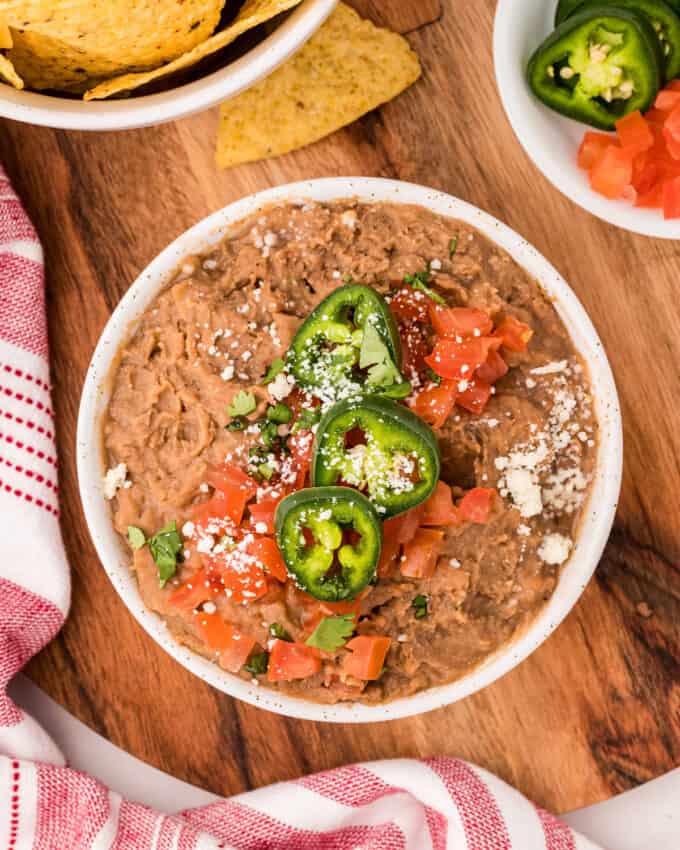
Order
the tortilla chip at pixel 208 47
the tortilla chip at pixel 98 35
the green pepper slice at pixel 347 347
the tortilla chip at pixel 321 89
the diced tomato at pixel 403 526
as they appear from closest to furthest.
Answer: the tortilla chip at pixel 98 35
the tortilla chip at pixel 208 47
the green pepper slice at pixel 347 347
the diced tomato at pixel 403 526
the tortilla chip at pixel 321 89

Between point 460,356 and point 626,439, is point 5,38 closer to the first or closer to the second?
point 460,356

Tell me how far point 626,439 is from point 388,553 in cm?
77

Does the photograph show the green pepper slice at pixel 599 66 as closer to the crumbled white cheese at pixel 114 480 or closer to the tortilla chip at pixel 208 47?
the tortilla chip at pixel 208 47

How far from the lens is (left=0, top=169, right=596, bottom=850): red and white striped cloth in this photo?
9.40ft

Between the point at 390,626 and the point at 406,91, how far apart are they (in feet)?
4.28

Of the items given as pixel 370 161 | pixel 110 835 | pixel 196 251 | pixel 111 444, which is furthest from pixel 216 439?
pixel 110 835

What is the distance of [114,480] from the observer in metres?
2.64

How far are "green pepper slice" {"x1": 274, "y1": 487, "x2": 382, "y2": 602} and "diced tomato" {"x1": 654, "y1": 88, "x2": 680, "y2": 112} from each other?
1.12 meters

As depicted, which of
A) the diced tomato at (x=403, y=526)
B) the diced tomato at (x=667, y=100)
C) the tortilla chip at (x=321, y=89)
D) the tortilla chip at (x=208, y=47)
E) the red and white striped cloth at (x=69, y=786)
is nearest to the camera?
the tortilla chip at (x=208, y=47)

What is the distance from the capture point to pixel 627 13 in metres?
2.47

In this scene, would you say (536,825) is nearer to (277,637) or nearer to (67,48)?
(277,637)

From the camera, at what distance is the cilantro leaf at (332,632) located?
2.45 metres

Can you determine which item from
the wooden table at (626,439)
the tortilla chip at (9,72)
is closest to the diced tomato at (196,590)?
the wooden table at (626,439)

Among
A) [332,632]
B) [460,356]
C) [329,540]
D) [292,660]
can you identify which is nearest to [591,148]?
[460,356]
